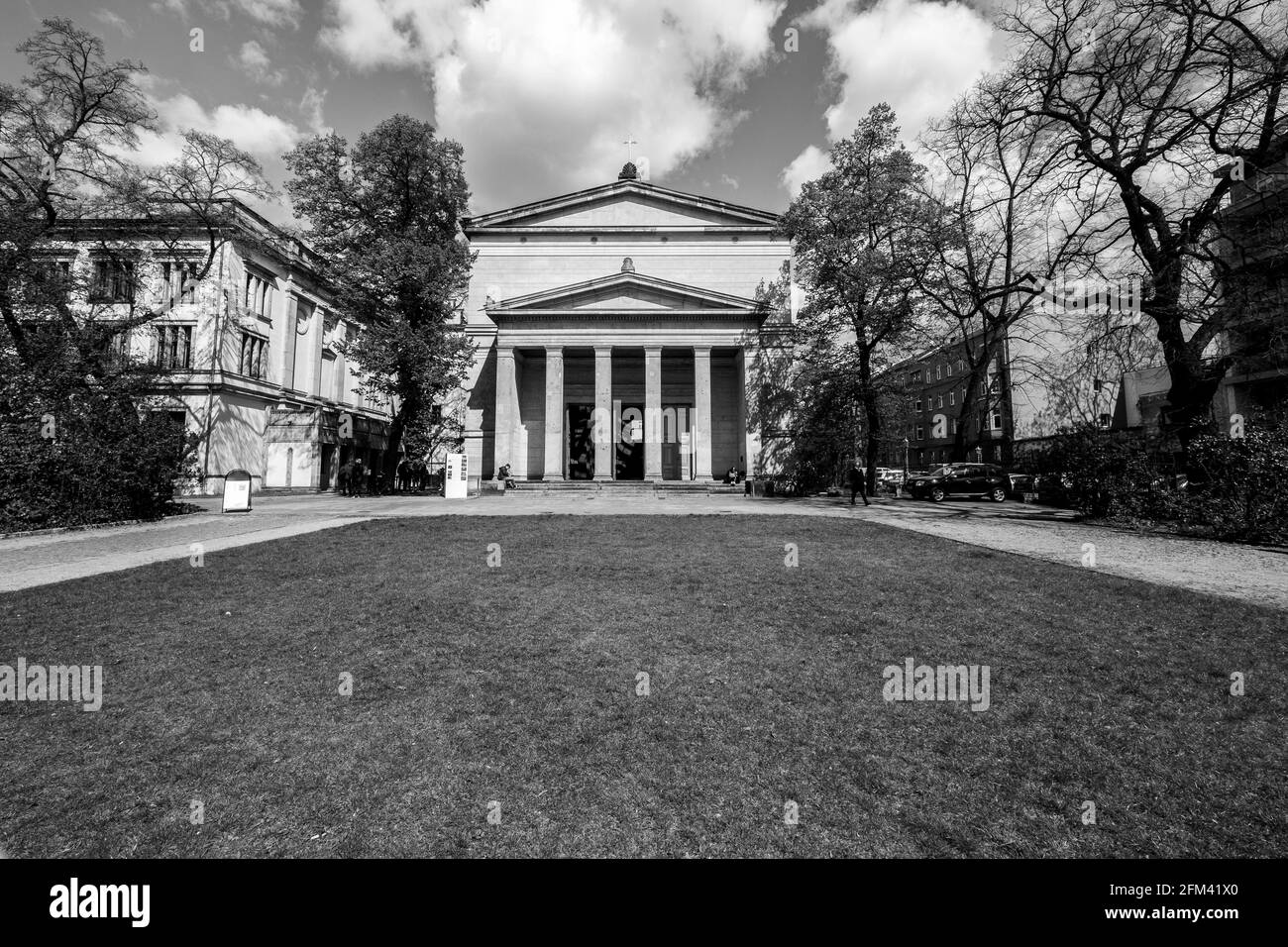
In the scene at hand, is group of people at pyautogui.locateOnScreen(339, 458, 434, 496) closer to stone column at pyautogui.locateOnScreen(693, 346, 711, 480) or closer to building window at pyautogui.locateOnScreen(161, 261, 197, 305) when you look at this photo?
building window at pyautogui.locateOnScreen(161, 261, 197, 305)

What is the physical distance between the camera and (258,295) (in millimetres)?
34562

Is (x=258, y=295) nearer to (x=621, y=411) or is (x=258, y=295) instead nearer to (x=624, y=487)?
(x=621, y=411)

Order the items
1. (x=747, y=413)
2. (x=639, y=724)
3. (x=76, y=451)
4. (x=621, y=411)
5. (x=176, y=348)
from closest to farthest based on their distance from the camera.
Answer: (x=639, y=724) → (x=76, y=451) → (x=176, y=348) → (x=747, y=413) → (x=621, y=411)

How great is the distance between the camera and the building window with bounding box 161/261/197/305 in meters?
30.7

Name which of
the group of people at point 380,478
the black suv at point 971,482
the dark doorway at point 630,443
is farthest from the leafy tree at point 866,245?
the group of people at point 380,478

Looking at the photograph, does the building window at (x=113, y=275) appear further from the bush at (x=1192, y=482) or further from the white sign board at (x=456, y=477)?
the bush at (x=1192, y=482)

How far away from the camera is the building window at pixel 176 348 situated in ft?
101

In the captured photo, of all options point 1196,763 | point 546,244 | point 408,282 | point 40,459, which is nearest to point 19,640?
point 1196,763

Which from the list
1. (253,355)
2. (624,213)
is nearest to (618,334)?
(624,213)

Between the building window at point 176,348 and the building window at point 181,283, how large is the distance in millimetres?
1579

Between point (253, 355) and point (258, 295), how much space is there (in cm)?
386

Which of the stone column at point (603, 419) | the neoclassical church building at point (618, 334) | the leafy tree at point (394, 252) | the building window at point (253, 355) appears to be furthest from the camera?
the building window at point (253, 355)

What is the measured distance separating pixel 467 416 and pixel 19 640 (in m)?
30.7
